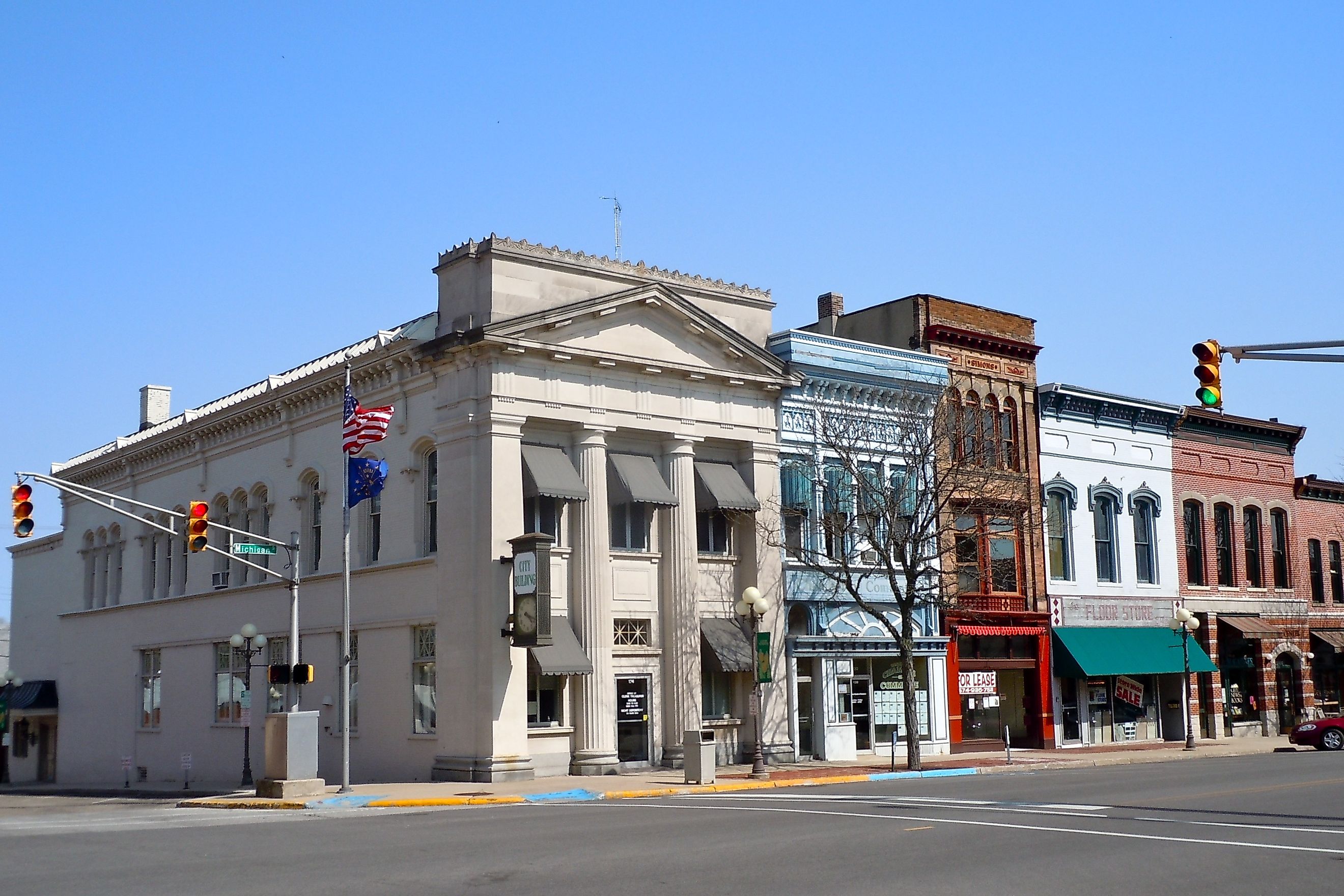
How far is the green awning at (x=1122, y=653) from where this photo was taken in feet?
141

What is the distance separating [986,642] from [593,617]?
48.4ft

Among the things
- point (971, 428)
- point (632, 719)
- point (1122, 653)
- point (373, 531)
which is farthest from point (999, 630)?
point (373, 531)

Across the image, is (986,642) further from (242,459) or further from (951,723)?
(242,459)

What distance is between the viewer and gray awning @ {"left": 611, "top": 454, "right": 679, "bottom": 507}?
3378cm

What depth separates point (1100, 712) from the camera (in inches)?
1766

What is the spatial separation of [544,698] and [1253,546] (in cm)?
3130

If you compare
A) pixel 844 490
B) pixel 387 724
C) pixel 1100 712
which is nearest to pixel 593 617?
pixel 387 724

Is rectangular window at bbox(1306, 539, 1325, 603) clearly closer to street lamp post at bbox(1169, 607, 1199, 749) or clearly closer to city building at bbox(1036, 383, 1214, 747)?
city building at bbox(1036, 383, 1214, 747)

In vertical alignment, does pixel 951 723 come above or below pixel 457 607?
below

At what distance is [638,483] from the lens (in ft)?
112

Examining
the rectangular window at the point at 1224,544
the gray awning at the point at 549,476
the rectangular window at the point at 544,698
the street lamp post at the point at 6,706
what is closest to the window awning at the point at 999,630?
the rectangular window at the point at 1224,544

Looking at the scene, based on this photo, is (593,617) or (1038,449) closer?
(593,617)

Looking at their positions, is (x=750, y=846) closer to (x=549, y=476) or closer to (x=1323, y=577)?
(x=549, y=476)

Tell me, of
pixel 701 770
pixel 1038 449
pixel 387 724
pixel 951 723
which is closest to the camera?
pixel 701 770
